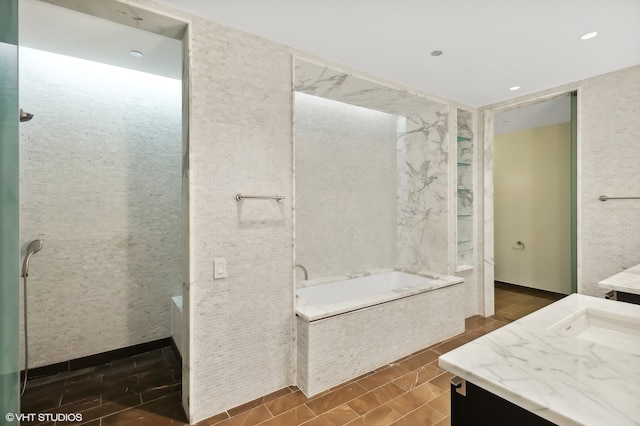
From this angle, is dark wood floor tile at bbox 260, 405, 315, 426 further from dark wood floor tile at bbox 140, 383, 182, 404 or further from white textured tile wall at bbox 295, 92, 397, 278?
white textured tile wall at bbox 295, 92, 397, 278

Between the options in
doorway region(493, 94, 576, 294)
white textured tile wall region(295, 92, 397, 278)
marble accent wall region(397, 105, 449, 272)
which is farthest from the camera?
doorway region(493, 94, 576, 294)

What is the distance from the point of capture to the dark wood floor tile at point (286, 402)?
1.95 meters

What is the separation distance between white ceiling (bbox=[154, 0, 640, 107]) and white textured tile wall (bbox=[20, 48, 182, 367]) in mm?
1212

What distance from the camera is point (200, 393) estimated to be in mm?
1845

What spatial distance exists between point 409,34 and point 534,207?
3.84 metres

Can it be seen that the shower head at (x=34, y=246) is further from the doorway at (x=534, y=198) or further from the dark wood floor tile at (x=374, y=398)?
the doorway at (x=534, y=198)

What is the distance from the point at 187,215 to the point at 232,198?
289 millimetres

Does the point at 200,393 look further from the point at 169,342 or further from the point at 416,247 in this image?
the point at 416,247

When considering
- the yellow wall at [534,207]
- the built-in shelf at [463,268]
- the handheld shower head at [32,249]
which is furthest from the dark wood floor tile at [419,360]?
the yellow wall at [534,207]

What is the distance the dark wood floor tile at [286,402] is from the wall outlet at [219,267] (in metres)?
0.90

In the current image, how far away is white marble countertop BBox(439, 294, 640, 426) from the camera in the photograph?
0.71 meters

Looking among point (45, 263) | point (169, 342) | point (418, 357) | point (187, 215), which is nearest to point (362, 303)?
point (418, 357)

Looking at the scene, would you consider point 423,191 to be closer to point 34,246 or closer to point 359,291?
point 359,291

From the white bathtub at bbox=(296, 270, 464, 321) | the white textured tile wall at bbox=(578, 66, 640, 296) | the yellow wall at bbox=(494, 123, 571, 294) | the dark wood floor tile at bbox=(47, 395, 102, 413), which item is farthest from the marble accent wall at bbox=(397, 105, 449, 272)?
the dark wood floor tile at bbox=(47, 395, 102, 413)
